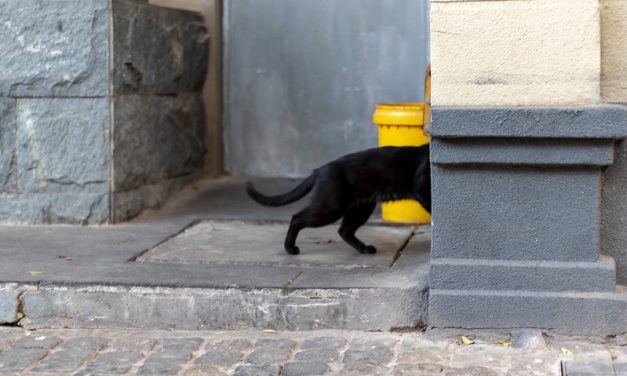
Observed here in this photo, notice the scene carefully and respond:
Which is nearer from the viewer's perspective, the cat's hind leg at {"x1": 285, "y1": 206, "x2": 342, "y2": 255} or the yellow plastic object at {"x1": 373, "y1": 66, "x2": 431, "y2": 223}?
the cat's hind leg at {"x1": 285, "y1": 206, "x2": 342, "y2": 255}

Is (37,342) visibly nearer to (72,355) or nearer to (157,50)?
(72,355)

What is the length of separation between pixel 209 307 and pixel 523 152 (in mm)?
1702

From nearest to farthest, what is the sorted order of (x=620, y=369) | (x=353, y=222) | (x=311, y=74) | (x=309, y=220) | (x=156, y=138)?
(x=620, y=369) → (x=309, y=220) → (x=353, y=222) → (x=156, y=138) → (x=311, y=74)

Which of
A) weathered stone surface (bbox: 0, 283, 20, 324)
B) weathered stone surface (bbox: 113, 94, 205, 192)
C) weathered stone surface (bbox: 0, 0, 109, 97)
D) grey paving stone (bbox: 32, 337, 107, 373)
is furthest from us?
weathered stone surface (bbox: 113, 94, 205, 192)

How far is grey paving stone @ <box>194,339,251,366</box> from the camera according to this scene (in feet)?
15.1

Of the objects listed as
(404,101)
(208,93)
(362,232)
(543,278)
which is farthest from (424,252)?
(208,93)

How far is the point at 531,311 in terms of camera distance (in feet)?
15.8

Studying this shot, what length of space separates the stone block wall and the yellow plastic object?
5.57ft

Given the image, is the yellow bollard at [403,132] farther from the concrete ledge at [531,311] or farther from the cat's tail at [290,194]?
the concrete ledge at [531,311]

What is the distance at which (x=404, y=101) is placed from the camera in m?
8.00

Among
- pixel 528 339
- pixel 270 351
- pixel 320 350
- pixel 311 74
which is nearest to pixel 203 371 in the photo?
pixel 270 351

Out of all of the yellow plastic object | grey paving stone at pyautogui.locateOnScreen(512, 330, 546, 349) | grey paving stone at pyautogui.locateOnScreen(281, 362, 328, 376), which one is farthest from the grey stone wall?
the yellow plastic object

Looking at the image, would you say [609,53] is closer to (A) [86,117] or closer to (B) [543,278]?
(B) [543,278]

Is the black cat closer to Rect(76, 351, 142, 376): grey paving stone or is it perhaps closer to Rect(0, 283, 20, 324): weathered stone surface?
Rect(76, 351, 142, 376): grey paving stone
